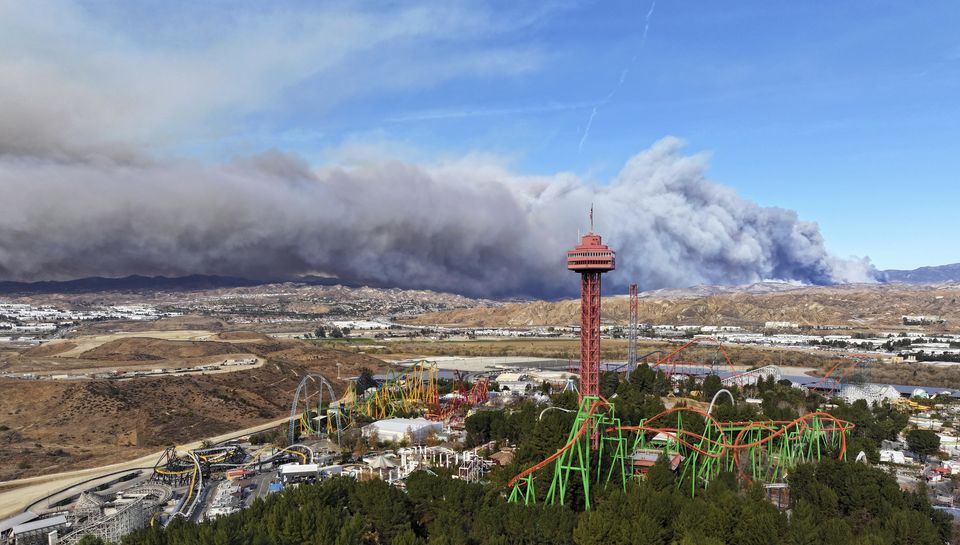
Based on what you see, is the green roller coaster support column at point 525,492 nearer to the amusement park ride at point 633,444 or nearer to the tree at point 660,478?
the amusement park ride at point 633,444

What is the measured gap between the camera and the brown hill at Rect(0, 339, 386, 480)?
7200 centimetres

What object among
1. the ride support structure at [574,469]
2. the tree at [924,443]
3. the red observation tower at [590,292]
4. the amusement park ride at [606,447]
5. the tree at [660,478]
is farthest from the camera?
the tree at [924,443]

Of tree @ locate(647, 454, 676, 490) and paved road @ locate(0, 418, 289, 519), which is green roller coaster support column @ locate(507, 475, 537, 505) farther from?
paved road @ locate(0, 418, 289, 519)

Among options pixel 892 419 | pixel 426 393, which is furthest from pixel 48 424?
pixel 892 419

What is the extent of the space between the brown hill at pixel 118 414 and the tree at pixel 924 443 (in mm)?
80491

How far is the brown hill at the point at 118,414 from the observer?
7200 centimetres

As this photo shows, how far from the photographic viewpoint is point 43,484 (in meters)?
59.0

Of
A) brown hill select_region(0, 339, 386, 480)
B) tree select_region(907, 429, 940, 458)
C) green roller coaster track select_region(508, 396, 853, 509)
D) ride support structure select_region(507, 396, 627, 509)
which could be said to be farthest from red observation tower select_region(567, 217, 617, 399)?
brown hill select_region(0, 339, 386, 480)

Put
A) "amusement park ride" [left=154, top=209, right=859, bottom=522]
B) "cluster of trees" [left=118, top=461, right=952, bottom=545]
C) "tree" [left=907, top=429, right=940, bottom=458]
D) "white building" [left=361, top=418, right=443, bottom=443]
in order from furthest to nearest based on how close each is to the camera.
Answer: "white building" [left=361, top=418, right=443, bottom=443], "tree" [left=907, top=429, right=940, bottom=458], "amusement park ride" [left=154, top=209, right=859, bottom=522], "cluster of trees" [left=118, top=461, right=952, bottom=545]

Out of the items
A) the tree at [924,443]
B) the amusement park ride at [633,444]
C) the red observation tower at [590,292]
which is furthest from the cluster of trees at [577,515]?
the tree at [924,443]

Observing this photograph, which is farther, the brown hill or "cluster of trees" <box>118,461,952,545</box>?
the brown hill

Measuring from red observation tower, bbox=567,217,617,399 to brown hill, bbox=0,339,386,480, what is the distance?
164 ft

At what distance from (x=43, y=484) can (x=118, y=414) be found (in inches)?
1128

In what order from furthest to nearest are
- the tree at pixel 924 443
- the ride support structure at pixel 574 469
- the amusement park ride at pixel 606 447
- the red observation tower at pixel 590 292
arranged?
the tree at pixel 924 443, the red observation tower at pixel 590 292, the amusement park ride at pixel 606 447, the ride support structure at pixel 574 469
